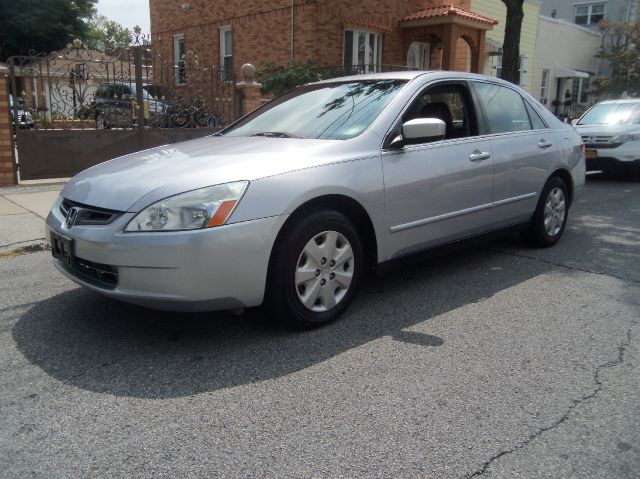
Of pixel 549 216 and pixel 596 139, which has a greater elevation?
pixel 596 139

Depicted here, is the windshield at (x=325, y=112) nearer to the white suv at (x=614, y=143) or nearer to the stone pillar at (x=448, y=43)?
the white suv at (x=614, y=143)

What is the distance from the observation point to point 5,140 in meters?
8.55

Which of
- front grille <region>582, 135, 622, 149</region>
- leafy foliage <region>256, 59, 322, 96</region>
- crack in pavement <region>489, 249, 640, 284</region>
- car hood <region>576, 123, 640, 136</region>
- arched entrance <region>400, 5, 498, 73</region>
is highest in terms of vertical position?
arched entrance <region>400, 5, 498, 73</region>

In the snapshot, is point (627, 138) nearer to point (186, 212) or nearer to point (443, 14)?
point (443, 14)

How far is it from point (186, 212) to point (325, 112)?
66.8 inches

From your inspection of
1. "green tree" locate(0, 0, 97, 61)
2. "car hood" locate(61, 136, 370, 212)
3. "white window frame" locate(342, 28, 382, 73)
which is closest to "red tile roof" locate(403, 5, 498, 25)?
"white window frame" locate(342, 28, 382, 73)

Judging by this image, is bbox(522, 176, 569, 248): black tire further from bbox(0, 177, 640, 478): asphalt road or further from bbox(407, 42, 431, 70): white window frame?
bbox(407, 42, 431, 70): white window frame

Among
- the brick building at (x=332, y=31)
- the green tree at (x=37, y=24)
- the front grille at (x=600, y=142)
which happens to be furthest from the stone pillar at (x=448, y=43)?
the green tree at (x=37, y=24)

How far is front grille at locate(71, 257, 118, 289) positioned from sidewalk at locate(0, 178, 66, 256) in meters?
2.59

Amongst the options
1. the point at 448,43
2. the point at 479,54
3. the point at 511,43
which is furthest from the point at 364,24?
the point at 511,43

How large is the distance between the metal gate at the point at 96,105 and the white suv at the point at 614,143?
713cm

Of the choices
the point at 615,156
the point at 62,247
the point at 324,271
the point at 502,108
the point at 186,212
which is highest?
the point at 502,108

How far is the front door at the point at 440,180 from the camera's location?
13.5 ft

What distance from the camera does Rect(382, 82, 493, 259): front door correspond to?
4.12 m
